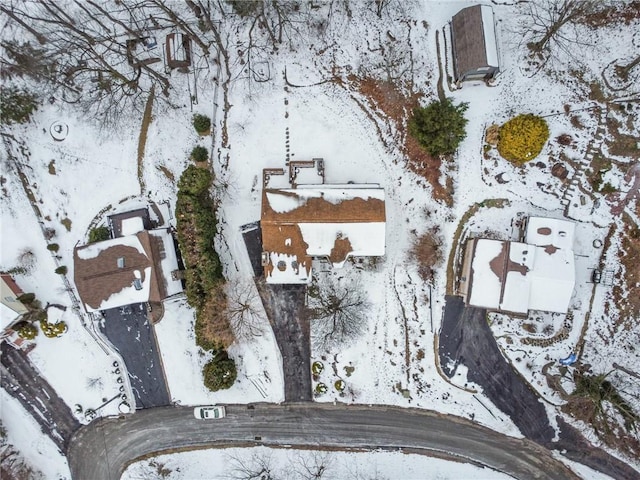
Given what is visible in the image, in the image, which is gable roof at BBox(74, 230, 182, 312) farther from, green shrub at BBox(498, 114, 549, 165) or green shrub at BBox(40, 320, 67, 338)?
green shrub at BBox(498, 114, 549, 165)

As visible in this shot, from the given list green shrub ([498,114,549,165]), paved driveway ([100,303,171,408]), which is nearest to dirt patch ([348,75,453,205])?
green shrub ([498,114,549,165])

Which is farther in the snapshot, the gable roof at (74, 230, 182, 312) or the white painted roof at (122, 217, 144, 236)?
the white painted roof at (122, 217, 144, 236)

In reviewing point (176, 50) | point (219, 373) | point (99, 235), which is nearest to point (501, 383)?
point (219, 373)

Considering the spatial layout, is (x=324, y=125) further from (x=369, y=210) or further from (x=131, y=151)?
(x=131, y=151)

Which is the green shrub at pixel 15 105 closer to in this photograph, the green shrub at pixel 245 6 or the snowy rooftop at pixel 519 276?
the green shrub at pixel 245 6

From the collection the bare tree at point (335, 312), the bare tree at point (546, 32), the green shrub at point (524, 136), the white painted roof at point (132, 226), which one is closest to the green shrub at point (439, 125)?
the green shrub at point (524, 136)

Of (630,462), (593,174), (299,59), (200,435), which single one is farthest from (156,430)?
(593,174)

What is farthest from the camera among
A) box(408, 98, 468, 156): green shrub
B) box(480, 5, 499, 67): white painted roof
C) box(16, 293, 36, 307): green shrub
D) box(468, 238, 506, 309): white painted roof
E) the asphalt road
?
the asphalt road
